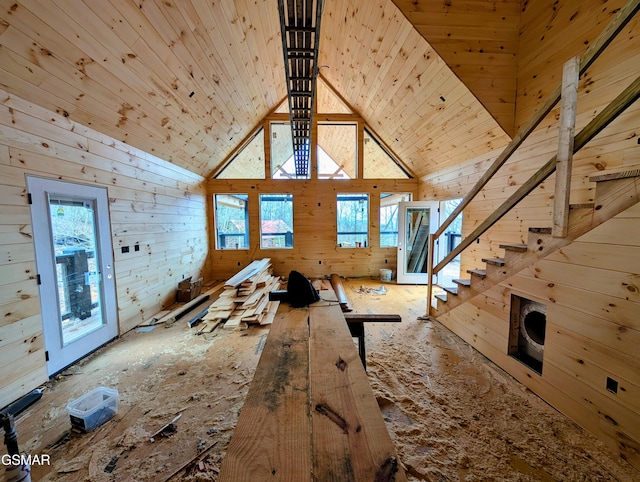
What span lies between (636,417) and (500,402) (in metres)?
0.76

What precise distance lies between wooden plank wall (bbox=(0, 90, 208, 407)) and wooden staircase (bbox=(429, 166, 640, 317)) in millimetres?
4417

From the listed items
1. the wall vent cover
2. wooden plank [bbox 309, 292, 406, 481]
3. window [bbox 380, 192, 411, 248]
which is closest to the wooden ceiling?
window [bbox 380, 192, 411, 248]

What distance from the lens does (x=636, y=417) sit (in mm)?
1553

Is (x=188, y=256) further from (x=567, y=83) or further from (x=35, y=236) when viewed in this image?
(x=567, y=83)

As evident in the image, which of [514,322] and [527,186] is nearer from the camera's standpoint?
[527,186]

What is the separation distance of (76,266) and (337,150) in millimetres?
6669

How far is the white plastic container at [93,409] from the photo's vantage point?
1.84m

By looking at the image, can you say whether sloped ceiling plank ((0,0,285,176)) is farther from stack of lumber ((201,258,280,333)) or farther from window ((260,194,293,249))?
stack of lumber ((201,258,280,333))

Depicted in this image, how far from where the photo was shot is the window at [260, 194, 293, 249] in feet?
20.7

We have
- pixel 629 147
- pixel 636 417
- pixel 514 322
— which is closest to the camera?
pixel 636 417

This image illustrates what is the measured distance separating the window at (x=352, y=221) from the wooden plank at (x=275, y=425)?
5227 mm

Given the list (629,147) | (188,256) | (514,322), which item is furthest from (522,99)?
(188,256)

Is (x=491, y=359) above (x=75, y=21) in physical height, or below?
below

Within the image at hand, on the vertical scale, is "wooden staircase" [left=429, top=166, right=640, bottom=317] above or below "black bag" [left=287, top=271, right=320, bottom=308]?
above
